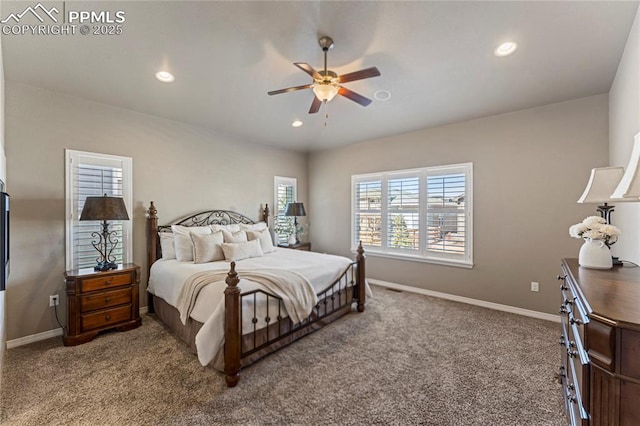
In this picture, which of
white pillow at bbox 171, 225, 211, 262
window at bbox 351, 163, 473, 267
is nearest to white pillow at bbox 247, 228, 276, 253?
white pillow at bbox 171, 225, 211, 262

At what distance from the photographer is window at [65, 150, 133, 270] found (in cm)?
322

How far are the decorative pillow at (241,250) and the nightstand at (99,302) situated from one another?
1.06 meters

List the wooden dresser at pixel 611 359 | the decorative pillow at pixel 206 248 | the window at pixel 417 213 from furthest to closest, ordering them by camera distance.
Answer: the window at pixel 417 213, the decorative pillow at pixel 206 248, the wooden dresser at pixel 611 359

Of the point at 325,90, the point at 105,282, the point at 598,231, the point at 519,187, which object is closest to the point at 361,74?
the point at 325,90

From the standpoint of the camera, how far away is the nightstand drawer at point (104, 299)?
2.93 metres

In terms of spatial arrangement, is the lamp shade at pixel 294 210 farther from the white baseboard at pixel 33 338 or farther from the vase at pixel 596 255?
the vase at pixel 596 255

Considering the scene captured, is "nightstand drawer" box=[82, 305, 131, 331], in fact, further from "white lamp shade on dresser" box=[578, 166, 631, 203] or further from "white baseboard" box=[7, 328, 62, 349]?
"white lamp shade on dresser" box=[578, 166, 631, 203]

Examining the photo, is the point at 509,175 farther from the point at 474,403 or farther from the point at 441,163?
the point at 474,403

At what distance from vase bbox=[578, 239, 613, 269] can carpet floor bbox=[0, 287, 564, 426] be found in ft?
3.61

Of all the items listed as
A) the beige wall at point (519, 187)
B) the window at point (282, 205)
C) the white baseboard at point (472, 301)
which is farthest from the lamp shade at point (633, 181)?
the window at point (282, 205)

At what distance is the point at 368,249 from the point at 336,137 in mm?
2272

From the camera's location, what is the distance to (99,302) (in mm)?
3023

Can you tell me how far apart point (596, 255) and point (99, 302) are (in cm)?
452

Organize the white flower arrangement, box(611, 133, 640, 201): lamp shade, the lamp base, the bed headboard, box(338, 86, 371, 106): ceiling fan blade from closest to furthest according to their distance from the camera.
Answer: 1. box(611, 133, 640, 201): lamp shade
2. the white flower arrangement
3. box(338, 86, 371, 106): ceiling fan blade
4. the lamp base
5. the bed headboard
